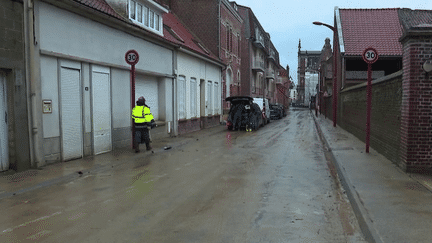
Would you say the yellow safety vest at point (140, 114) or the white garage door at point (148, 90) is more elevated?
the white garage door at point (148, 90)

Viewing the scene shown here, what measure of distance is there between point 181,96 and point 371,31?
2021cm

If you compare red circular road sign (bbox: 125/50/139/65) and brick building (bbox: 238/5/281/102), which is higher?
brick building (bbox: 238/5/281/102)

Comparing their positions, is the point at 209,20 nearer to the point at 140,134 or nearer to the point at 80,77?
the point at 140,134

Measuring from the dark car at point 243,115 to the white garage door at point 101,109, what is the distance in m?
11.3

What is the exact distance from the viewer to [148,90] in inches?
658

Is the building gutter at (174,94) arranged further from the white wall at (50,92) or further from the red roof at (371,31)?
the red roof at (371,31)

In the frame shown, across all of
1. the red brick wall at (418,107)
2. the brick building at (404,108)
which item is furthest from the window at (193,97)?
the red brick wall at (418,107)

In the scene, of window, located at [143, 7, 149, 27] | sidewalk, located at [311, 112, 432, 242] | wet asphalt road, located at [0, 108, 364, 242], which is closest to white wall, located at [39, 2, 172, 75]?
window, located at [143, 7, 149, 27]

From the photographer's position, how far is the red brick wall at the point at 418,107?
826 centimetres

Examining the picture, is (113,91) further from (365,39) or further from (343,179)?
(365,39)

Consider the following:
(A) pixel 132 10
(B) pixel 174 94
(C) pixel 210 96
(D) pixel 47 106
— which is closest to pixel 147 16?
(A) pixel 132 10

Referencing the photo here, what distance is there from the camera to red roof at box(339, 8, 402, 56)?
103 ft

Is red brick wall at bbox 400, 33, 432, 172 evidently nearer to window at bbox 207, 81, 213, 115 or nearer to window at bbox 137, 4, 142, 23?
window at bbox 137, 4, 142, 23

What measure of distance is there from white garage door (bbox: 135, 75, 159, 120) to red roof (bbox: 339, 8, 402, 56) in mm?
18841
